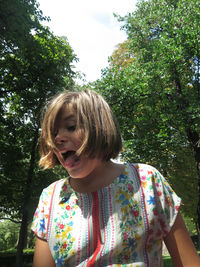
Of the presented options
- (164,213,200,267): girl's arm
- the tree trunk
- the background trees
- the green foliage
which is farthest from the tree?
the green foliage

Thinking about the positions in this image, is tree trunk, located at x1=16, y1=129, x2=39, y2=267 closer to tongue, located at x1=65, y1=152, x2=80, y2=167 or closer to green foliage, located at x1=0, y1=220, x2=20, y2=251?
tongue, located at x1=65, y1=152, x2=80, y2=167

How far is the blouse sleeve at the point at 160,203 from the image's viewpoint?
1324 millimetres

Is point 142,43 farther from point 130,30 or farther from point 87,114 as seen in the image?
point 87,114

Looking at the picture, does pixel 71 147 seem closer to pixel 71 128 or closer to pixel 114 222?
pixel 71 128

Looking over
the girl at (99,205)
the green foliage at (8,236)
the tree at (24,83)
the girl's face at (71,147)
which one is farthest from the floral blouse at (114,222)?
the green foliage at (8,236)

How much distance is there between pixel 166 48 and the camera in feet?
41.1

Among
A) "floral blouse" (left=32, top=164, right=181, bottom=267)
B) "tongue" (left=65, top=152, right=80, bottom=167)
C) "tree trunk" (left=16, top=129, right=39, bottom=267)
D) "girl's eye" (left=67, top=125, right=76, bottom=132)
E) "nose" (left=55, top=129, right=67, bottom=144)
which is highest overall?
"tree trunk" (left=16, top=129, right=39, bottom=267)

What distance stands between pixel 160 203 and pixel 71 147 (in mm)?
538

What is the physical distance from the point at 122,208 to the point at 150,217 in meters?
0.15

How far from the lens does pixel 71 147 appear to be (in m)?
1.40

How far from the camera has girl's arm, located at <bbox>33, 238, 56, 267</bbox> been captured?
139cm

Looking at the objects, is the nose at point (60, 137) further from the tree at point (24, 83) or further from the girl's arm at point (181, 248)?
the tree at point (24, 83)

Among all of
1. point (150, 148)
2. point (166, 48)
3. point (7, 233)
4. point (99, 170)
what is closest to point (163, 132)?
point (150, 148)

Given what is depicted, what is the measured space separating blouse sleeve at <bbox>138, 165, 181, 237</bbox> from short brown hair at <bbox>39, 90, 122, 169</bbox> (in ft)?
0.87
